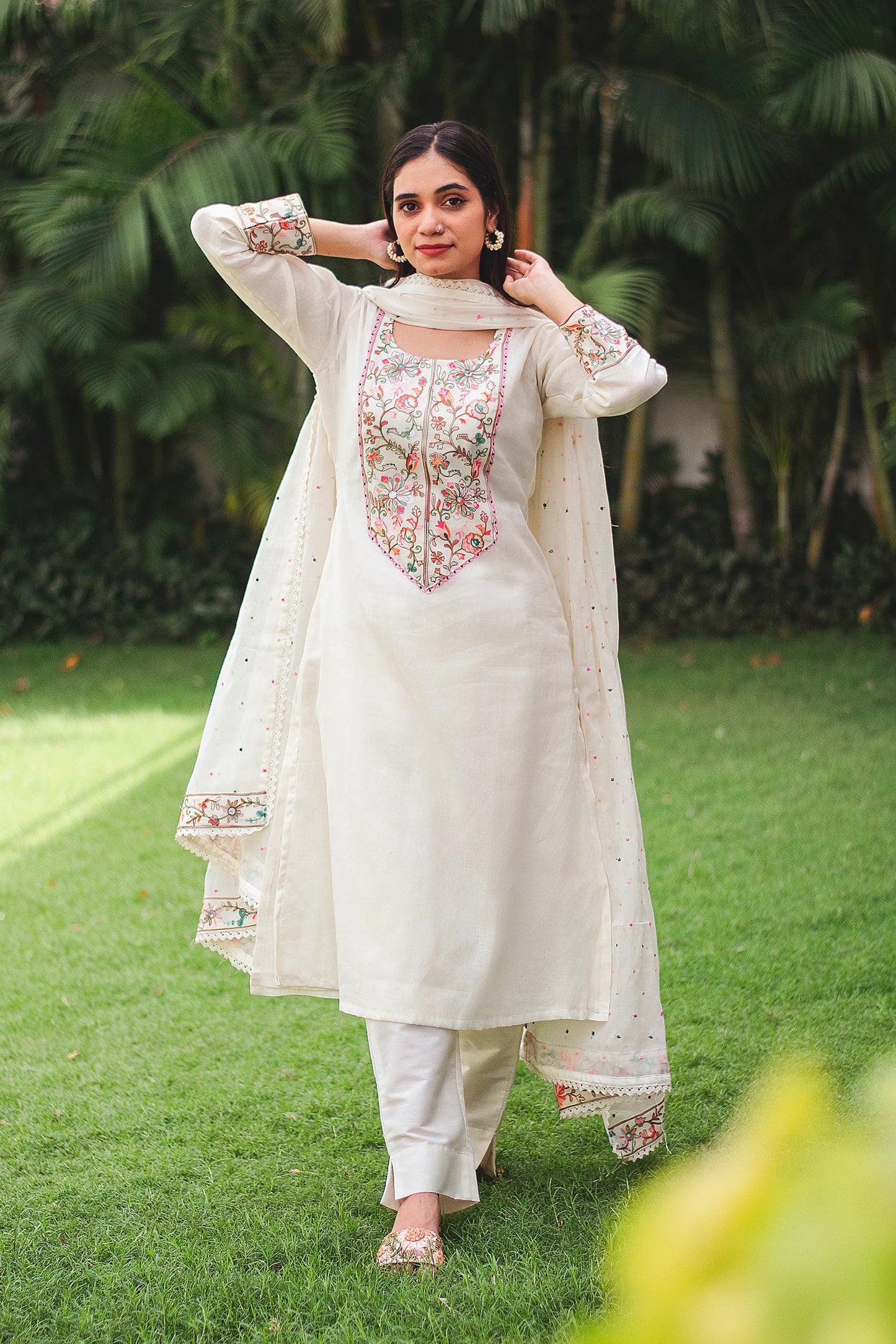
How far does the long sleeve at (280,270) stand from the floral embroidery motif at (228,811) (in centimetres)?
75

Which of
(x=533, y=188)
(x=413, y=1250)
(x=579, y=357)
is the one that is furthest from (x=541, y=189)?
(x=413, y=1250)

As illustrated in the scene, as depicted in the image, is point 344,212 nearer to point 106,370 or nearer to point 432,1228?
point 106,370

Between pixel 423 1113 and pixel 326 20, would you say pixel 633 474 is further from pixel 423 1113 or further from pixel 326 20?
pixel 423 1113

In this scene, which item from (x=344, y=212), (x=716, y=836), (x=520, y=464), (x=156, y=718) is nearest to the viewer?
(x=520, y=464)

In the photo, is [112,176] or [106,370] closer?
[112,176]

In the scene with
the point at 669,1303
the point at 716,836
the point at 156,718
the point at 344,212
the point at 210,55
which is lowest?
the point at 156,718

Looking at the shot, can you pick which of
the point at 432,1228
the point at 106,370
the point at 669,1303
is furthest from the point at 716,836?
the point at 106,370

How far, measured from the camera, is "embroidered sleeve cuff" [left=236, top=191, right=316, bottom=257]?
2238 millimetres

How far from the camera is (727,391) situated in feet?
27.0

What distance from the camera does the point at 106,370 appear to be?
841 cm

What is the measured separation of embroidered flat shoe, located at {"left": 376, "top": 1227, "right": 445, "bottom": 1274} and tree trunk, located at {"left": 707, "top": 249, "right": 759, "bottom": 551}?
660cm

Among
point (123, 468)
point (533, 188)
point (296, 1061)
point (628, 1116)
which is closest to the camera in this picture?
point (628, 1116)

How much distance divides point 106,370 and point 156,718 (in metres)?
2.77

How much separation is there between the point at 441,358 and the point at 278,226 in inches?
13.3
